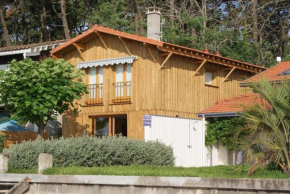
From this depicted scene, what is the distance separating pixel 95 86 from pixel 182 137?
514 centimetres

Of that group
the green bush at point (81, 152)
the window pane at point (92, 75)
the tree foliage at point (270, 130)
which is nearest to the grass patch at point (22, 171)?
the green bush at point (81, 152)

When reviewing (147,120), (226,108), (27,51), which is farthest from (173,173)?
(27,51)

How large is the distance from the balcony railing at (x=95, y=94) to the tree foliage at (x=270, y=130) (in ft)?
40.7

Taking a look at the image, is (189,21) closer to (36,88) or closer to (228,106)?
(228,106)

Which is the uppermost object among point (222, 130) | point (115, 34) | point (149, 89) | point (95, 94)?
point (115, 34)

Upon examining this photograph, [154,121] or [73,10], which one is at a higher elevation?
[73,10]

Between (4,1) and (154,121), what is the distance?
31.2 m

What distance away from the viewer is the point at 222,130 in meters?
25.5

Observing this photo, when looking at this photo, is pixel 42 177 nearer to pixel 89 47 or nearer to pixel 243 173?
pixel 243 173

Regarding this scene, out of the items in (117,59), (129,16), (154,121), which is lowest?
(154,121)

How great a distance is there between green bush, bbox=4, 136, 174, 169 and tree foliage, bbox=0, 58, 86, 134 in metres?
3.08

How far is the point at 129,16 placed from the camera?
43.0m

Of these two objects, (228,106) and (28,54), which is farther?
(28,54)

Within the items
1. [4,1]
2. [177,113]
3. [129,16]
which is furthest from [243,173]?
[4,1]
